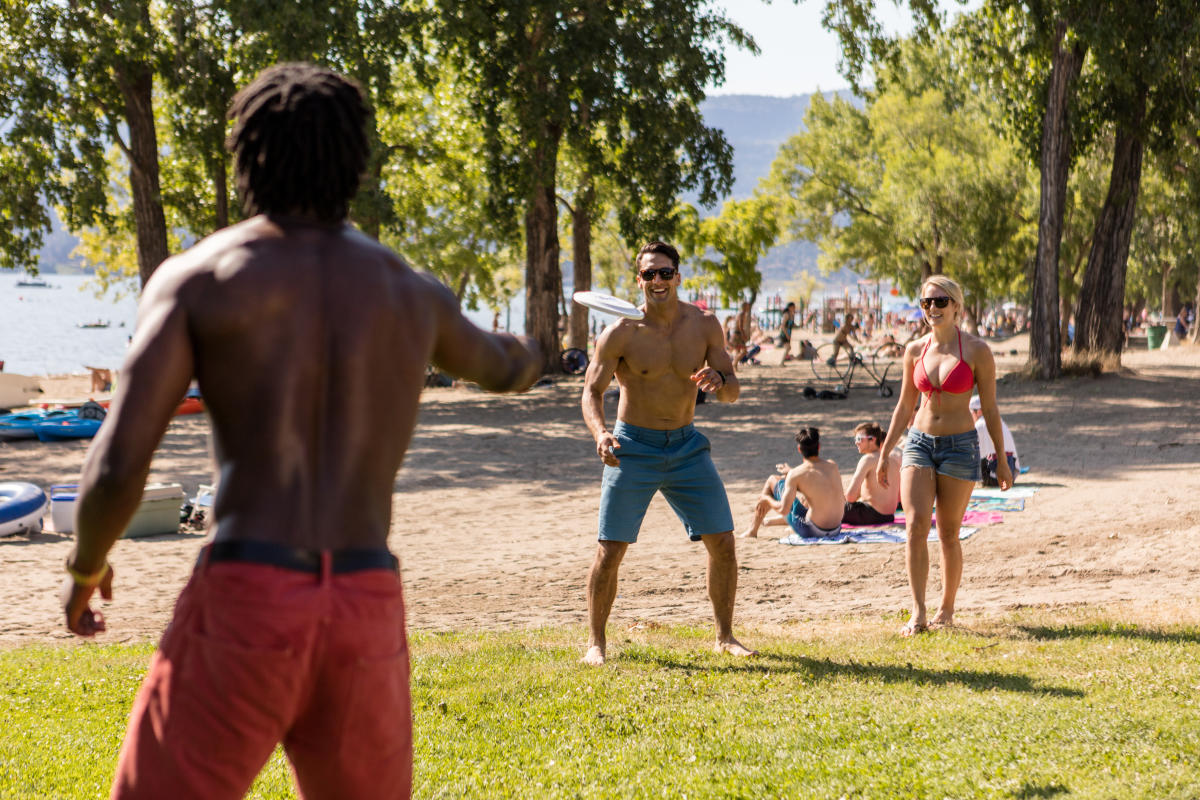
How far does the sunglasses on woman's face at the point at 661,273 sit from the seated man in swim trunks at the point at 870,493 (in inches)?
209

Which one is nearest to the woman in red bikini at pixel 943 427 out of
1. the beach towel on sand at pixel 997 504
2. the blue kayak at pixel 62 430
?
the beach towel on sand at pixel 997 504

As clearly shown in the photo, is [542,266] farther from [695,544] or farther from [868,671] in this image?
[868,671]

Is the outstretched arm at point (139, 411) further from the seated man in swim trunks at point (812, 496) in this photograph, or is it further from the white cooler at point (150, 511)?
the white cooler at point (150, 511)

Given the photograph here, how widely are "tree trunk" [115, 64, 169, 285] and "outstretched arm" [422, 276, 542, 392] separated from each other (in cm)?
2459

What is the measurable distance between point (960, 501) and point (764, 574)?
10.00ft

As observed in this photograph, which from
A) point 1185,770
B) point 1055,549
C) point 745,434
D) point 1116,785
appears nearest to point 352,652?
point 1116,785

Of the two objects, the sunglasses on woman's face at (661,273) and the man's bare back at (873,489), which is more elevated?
the sunglasses on woman's face at (661,273)

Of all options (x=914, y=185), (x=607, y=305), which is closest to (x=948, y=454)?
(x=607, y=305)

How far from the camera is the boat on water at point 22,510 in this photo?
12.1m

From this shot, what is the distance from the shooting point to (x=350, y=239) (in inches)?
87.0

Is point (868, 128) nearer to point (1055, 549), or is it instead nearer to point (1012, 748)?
point (1055, 549)

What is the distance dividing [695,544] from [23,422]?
15.3 metres

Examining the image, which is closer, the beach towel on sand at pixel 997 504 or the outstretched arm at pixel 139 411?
the outstretched arm at pixel 139 411

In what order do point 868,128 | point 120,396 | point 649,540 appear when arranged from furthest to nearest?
point 868,128, point 649,540, point 120,396
